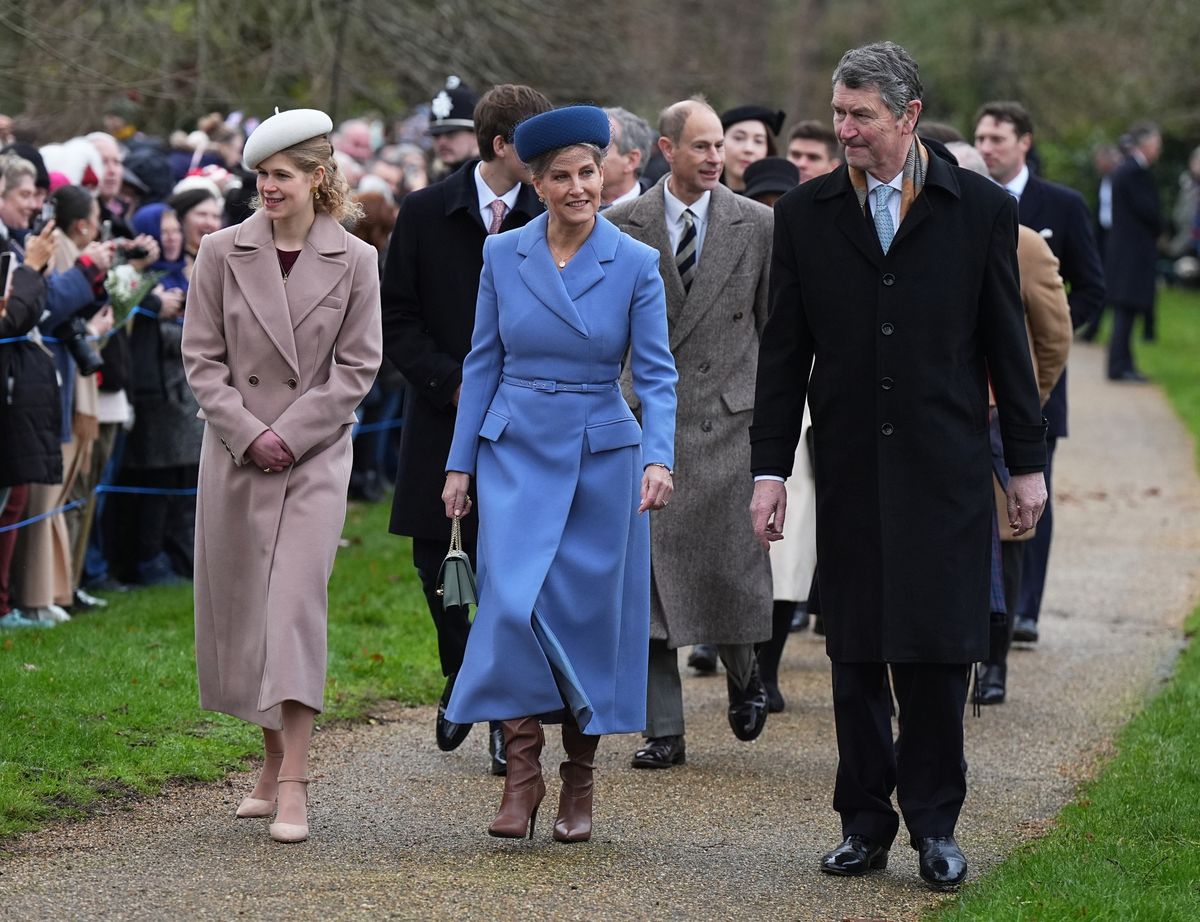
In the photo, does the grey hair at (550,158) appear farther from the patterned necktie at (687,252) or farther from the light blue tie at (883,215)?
the patterned necktie at (687,252)

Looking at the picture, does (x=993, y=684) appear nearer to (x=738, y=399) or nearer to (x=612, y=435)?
(x=738, y=399)

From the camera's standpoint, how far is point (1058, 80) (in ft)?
113

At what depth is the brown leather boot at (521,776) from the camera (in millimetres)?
5602

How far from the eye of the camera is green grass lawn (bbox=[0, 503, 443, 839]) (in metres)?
6.25

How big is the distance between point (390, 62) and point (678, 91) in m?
6.73

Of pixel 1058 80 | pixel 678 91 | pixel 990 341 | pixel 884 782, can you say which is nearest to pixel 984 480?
pixel 990 341

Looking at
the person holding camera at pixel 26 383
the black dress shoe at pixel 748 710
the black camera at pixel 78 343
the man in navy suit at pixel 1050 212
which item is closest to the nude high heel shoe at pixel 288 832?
the black dress shoe at pixel 748 710

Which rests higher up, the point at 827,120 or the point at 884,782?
the point at 827,120

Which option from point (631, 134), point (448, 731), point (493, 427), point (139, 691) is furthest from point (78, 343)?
point (493, 427)

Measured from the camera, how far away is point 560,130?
222 inches

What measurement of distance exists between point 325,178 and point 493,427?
0.94 m

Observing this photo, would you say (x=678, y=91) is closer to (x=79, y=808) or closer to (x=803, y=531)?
(x=803, y=531)

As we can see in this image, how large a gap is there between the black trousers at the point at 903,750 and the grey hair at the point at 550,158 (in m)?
1.64

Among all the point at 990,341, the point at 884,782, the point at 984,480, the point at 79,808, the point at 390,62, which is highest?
the point at 390,62
